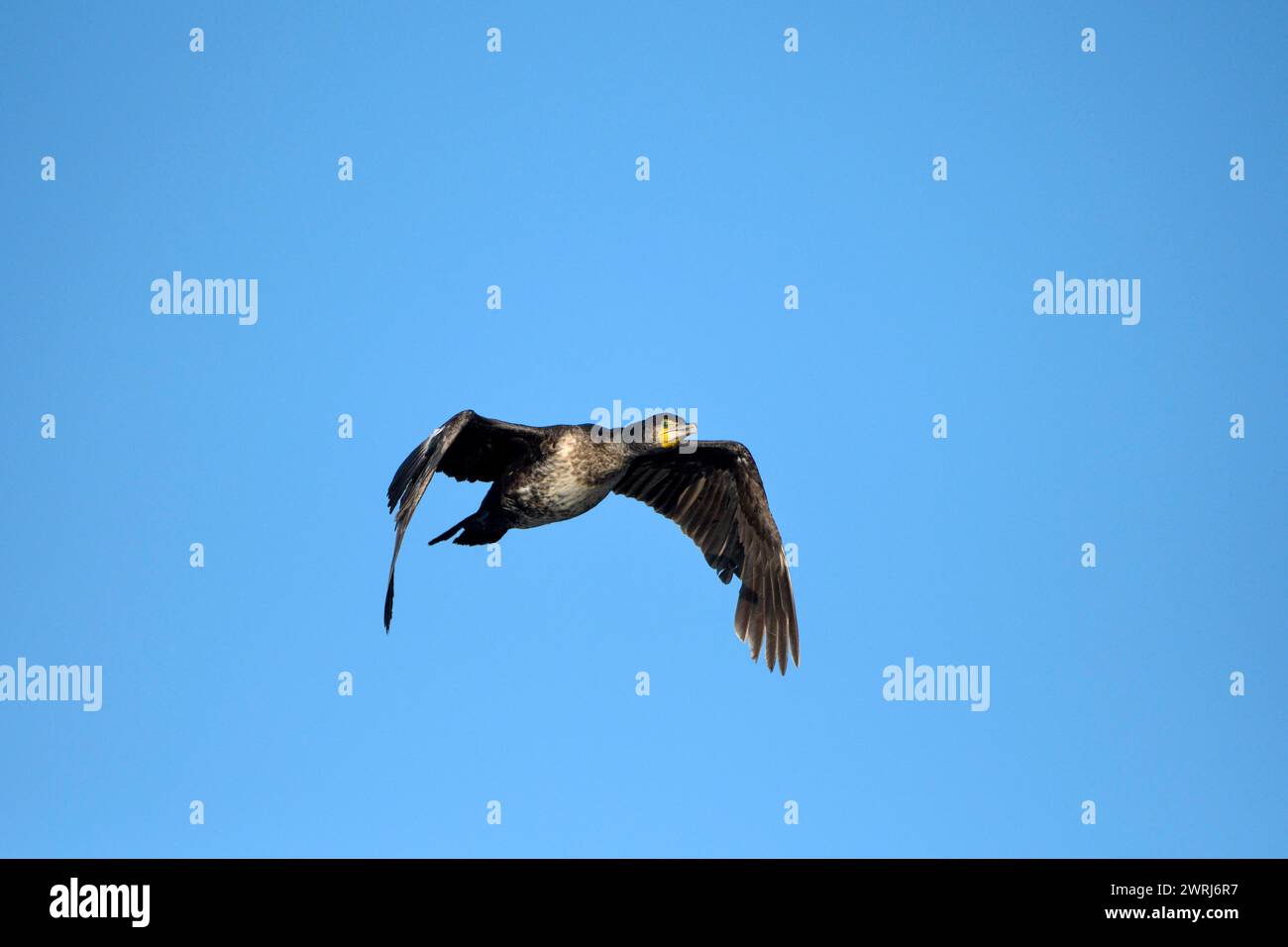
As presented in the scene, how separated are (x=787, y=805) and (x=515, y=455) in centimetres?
662

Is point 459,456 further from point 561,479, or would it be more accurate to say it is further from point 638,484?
point 638,484

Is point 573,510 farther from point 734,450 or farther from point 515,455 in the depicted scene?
point 734,450

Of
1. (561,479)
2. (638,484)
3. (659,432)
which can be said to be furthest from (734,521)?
(561,479)

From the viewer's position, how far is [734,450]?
21828 millimetres

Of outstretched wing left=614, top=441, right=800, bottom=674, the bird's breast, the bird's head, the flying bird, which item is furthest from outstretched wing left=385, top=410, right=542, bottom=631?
outstretched wing left=614, top=441, right=800, bottom=674

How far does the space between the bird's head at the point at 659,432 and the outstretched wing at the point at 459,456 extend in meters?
1.18

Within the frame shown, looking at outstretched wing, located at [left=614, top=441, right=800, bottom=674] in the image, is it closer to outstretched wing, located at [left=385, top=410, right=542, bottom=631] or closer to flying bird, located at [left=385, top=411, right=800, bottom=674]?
flying bird, located at [left=385, top=411, right=800, bottom=674]

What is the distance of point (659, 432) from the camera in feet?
66.6

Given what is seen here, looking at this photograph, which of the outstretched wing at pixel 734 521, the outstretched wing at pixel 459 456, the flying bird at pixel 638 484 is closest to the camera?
the outstretched wing at pixel 459 456

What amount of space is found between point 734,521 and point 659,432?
258cm

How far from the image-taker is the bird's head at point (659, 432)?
20297mm

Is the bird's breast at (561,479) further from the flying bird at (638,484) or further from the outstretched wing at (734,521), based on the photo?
the outstretched wing at (734,521)

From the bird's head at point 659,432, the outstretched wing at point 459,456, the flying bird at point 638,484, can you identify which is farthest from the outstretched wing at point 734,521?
the outstretched wing at point 459,456
